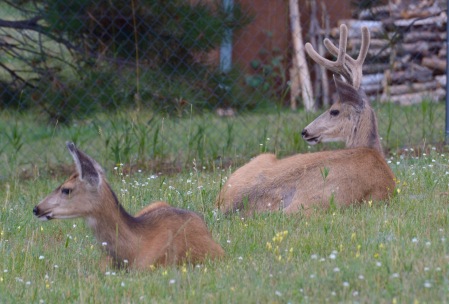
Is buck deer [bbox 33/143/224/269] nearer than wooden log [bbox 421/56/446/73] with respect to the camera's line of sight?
Yes

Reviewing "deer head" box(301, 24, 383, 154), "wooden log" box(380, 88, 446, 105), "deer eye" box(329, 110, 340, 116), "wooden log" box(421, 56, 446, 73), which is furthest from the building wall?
"deer eye" box(329, 110, 340, 116)

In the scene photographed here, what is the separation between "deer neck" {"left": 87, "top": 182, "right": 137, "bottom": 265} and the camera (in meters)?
6.06

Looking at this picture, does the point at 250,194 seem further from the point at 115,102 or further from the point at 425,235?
the point at 115,102

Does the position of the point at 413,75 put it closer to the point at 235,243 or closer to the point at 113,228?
the point at 235,243

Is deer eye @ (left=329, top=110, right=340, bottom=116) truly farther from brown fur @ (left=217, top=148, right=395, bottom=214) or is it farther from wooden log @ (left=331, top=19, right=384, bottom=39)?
wooden log @ (left=331, top=19, right=384, bottom=39)

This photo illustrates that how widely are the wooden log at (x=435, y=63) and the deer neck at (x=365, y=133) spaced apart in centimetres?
780

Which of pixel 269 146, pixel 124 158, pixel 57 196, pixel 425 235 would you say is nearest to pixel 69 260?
pixel 57 196

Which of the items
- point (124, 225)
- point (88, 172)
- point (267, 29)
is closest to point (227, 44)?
point (267, 29)

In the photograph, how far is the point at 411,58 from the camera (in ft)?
53.0

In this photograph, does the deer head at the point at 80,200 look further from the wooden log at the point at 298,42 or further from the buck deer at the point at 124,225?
the wooden log at the point at 298,42

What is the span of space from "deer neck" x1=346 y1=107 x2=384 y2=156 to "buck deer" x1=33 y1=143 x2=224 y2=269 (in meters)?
2.59

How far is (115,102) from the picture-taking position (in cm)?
1054

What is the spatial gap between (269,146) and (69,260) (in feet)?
16.1

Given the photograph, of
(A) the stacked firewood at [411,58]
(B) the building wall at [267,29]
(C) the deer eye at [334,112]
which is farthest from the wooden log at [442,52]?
(C) the deer eye at [334,112]
